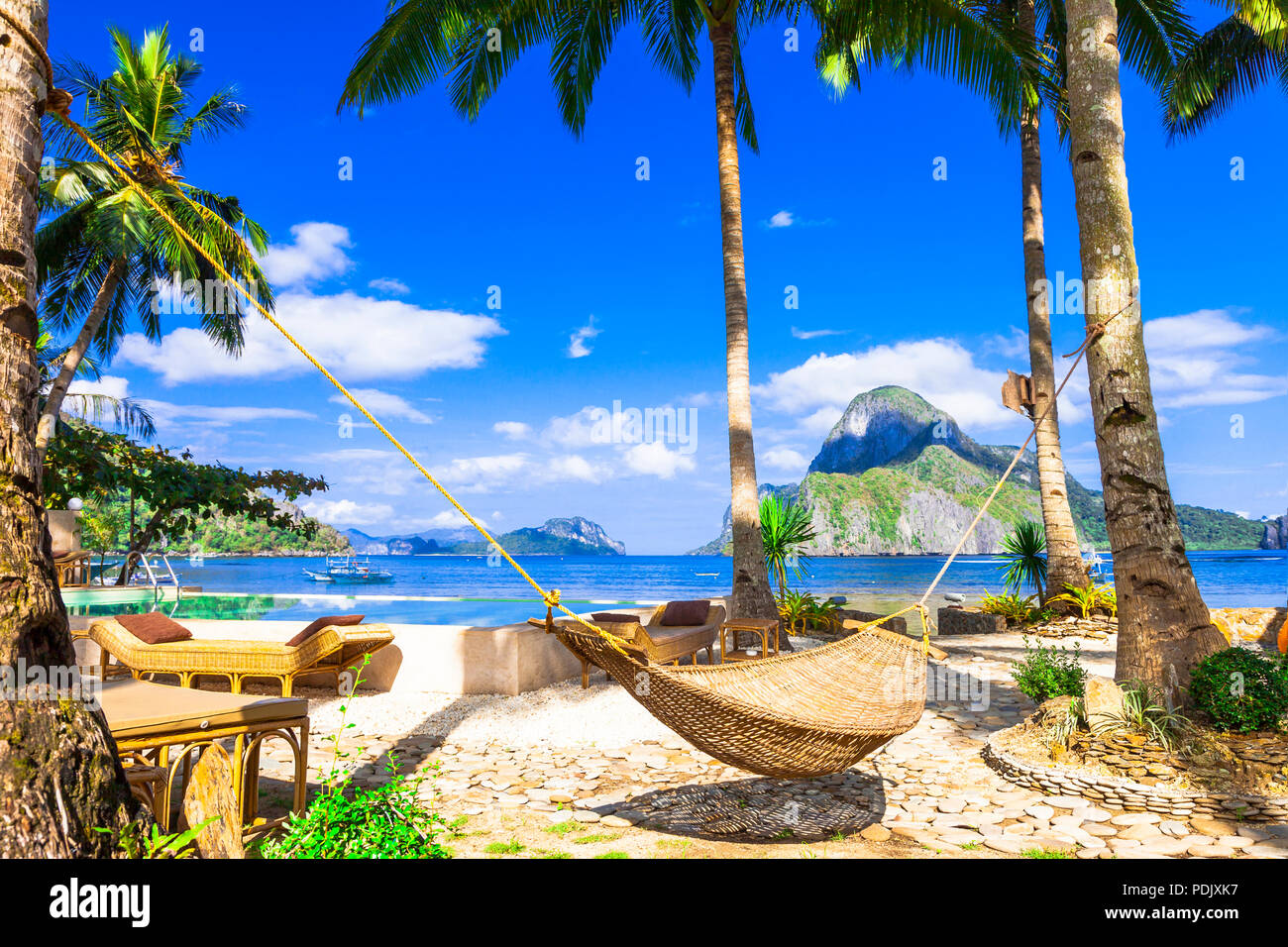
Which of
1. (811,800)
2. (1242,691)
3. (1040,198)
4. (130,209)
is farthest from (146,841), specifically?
(130,209)

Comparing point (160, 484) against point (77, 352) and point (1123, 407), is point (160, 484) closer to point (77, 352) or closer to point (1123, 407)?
point (77, 352)

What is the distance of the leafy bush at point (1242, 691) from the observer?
9.89 ft

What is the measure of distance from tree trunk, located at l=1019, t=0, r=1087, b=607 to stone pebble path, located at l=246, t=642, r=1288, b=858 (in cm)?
510

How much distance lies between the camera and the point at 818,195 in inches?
701

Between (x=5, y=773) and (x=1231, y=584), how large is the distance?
4314 centimetres

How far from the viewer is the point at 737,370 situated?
22.4 feet

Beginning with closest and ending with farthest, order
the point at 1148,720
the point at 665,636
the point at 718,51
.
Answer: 1. the point at 1148,720
2. the point at 665,636
3. the point at 718,51

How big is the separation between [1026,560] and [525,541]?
241ft

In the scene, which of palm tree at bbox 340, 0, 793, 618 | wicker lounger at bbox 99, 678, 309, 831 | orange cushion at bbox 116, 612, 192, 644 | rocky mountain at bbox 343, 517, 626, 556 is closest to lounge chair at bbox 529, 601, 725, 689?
palm tree at bbox 340, 0, 793, 618

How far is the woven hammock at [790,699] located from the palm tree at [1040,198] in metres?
5.87

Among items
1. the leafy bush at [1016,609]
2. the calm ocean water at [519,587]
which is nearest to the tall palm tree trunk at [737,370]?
the calm ocean water at [519,587]
